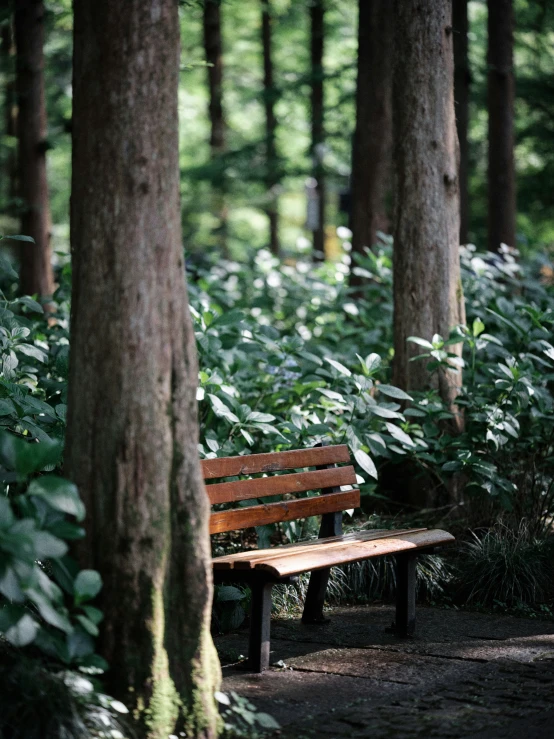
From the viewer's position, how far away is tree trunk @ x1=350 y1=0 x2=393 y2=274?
11.8m

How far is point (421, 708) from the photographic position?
13.0 feet

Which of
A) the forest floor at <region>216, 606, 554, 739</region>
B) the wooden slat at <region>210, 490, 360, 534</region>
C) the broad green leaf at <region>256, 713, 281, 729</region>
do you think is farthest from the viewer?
the wooden slat at <region>210, 490, 360, 534</region>

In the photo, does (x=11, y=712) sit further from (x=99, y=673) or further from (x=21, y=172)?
(x=21, y=172)

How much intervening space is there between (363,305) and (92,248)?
703cm

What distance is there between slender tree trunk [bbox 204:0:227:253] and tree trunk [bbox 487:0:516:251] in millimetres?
5685

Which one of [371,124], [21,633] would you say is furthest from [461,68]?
[21,633]

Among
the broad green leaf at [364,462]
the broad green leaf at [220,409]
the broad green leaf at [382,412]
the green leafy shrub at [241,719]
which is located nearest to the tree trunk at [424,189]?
the broad green leaf at [382,412]

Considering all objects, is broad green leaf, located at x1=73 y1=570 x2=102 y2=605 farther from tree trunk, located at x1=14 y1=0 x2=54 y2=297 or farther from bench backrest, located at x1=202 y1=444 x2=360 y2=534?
tree trunk, located at x1=14 y1=0 x2=54 y2=297

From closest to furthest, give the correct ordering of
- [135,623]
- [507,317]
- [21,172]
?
[135,623]
[507,317]
[21,172]

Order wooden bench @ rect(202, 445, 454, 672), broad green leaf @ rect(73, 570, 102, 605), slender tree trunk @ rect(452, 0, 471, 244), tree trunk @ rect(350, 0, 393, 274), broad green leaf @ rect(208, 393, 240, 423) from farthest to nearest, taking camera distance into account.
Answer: slender tree trunk @ rect(452, 0, 471, 244) < tree trunk @ rect(350, 0, 393, 274) < broad green leaf @ rect(208, 393, 240, 423) < wooden bench @ rect(202, 445, 454, 672) < broad green leaf @ rect(73, 570, 102, 605)

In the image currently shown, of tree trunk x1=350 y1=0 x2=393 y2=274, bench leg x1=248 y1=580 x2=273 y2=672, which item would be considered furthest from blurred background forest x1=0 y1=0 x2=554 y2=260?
bench leg x1=248 y1=580 x2=273 y2=672

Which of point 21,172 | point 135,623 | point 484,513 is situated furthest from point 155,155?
point 21,172

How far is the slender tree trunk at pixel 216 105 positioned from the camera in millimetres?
18672

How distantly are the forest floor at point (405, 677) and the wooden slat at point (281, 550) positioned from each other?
52 centimetres
